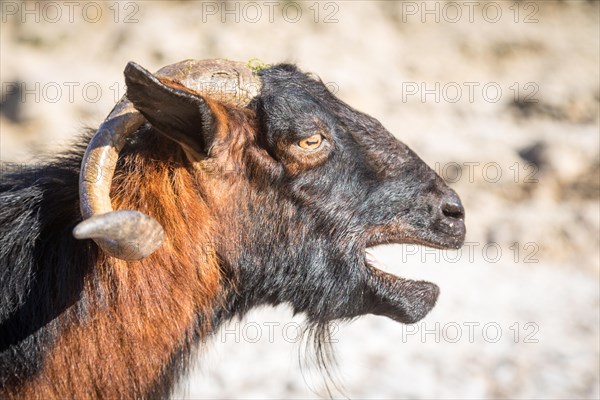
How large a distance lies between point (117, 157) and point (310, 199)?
971 mm

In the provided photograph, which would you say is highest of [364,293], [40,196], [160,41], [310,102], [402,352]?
[160,41]

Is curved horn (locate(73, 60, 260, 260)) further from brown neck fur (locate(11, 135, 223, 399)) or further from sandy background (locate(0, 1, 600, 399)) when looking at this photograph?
sandy background (locate(0, 1, 600, 399))

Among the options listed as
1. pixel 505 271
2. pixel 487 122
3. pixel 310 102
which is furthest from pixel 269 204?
pixel 487 122

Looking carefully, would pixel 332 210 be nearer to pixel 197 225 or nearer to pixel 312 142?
pixel 312 142

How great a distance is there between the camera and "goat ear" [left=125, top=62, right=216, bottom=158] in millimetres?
3266

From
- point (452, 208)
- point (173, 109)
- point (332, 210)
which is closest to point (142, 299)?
point (173, 109)

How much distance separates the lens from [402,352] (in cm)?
790

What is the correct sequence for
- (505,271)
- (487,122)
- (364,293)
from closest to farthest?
(364,293)
(505,271)
(487,122)

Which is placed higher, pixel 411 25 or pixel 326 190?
pixel 411 25

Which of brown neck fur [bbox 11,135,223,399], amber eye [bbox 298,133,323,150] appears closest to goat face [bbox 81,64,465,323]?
amber eye [bbox 298,133,323,150]

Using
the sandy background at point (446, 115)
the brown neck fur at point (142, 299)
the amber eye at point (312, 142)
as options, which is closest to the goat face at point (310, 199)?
the amber eye at point (312, 142)

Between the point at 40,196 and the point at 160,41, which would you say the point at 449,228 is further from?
the point at 160,41

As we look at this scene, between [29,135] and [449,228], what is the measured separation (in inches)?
394

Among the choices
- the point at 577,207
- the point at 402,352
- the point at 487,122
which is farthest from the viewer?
the point at 487,122
